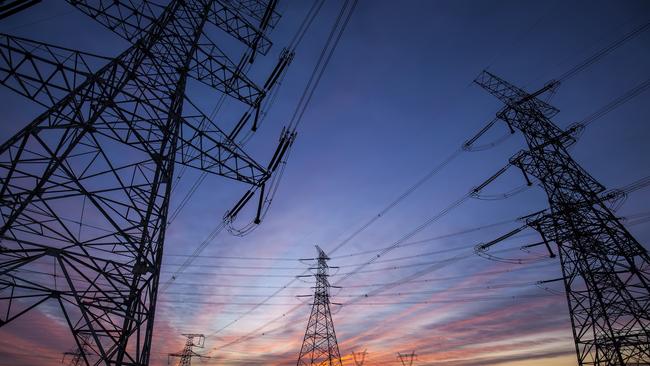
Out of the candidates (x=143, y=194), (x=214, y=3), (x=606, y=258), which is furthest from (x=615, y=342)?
(x=214, y=3)

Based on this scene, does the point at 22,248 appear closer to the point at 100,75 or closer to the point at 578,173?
the point at 100,75

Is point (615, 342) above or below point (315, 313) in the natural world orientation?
below

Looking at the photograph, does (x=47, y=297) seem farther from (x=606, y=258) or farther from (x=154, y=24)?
(x=606, y=258)

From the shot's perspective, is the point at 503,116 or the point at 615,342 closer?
the point at 615,342

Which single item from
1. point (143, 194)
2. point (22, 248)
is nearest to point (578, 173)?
point (143, 194)

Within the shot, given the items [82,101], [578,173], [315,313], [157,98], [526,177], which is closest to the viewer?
[82,101]

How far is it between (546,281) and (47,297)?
20722 mm

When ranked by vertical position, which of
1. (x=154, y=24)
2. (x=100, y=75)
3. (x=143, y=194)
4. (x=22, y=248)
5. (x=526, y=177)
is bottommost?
(x=22, y=248)

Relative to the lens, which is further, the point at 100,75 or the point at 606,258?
the point at 606,258

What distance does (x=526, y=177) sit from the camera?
Result: 17.5 meters

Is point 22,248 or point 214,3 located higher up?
point 214,3

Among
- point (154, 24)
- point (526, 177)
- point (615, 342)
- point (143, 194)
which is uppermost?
point (154, 24)

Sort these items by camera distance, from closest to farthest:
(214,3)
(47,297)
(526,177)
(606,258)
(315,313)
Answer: (47,297)
(214,3)
(606,258)
(526,177)
(315,313)

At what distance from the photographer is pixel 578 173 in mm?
16172
